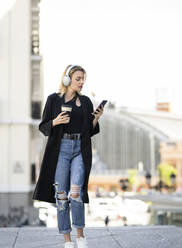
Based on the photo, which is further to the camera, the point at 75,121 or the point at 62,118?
the point at 75,121

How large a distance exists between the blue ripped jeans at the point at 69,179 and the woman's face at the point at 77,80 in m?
0.42

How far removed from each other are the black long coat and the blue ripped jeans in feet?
0.12

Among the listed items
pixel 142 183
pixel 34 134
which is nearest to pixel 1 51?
pixel 34 134

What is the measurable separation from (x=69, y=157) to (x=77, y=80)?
0.61m

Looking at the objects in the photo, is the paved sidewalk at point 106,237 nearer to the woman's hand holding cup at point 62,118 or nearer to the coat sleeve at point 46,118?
the coat sleeve at point 46,118

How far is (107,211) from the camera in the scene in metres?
36.3

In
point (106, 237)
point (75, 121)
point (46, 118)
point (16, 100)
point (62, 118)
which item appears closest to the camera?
point (62, 118)

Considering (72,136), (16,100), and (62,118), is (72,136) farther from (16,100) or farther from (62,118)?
(16,100)

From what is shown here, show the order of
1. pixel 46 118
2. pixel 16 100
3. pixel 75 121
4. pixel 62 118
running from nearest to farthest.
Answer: pixel 62 118 < pixel 75 121 < pixel 46 118 < pixel 16 100

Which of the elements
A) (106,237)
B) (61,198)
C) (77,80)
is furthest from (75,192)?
(106,237)

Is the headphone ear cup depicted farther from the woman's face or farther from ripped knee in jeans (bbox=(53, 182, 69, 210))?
ripped knee in jeans (bbox=(53, 182, 69, 210))

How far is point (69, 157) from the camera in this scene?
13.4ft

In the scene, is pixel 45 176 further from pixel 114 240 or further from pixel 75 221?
pixel 114 240

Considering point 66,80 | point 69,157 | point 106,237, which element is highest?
point 66,80
